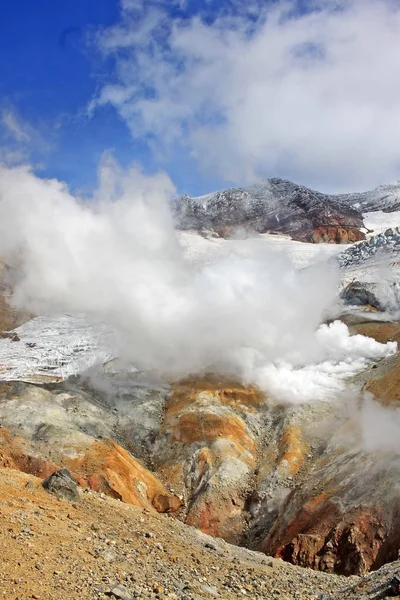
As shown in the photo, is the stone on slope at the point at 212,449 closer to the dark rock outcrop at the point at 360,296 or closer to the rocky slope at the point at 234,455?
the rocky slope at the point at 234,455

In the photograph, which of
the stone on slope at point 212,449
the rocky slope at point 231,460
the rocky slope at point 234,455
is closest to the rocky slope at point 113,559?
the rocky slope at point 234,455

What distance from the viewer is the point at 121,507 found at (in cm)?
2717

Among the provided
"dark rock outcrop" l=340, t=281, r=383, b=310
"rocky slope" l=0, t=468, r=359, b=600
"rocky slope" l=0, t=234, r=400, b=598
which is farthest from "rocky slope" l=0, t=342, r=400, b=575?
"dark rock outcrop" l=340, t=281, r=383, b=310

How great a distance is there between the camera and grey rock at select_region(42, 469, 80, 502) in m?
24.8

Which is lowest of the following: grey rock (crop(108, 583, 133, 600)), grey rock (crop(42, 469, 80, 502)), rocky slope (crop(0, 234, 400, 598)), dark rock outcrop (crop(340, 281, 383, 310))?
grey rock (crop(108, 583, 133, 600))

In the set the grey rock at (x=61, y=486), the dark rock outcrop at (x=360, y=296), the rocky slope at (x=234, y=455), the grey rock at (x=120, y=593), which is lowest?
the grey rock at (x=120, y=593)

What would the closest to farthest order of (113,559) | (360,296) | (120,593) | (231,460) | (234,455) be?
(120,593), (113,559), (231,460), (234,455), (360,296)

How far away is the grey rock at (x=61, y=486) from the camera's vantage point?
2483 cm

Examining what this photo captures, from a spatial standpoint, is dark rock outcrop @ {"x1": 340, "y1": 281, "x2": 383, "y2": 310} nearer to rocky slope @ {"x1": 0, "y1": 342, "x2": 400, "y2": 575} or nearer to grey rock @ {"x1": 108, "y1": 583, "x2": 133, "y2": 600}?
rocky slope @ {"x1": 0, "y1": 342, "x2": 400, "y2": 575}

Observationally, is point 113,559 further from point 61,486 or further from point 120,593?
point 61,486

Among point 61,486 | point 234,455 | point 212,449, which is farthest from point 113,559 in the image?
point 212,449

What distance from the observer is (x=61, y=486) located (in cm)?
2506

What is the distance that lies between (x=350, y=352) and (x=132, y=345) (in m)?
42.8

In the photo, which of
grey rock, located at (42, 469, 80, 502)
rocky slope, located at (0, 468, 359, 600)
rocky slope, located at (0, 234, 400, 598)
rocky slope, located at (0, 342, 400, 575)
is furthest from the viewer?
rocky slope, located at (0, 234, 400, 598)
